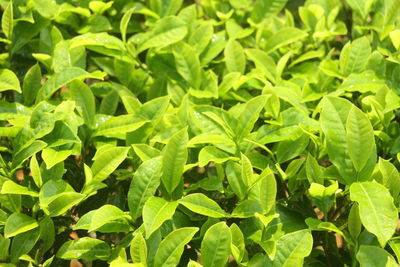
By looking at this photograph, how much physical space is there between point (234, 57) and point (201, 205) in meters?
0.83

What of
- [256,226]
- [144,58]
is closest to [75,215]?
[256,226]

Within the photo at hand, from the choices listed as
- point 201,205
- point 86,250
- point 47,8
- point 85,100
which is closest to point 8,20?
point 47,8

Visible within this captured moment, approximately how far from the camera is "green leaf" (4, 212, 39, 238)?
1.86m

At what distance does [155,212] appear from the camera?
1.84 metres

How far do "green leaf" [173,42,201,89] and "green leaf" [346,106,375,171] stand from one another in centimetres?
75

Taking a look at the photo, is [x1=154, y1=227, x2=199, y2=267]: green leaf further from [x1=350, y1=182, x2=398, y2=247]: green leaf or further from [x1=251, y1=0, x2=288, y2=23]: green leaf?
[x1=251, y1=0, x2=288, y2=23]: green leaf

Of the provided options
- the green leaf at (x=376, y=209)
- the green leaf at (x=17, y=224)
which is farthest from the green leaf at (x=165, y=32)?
the green leaf at (x=376, y=209)

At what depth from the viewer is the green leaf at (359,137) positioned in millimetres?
1858

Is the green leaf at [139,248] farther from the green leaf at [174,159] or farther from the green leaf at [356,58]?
the green leaf at [356,58]

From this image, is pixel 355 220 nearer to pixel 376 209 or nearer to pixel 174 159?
pixel 376 209

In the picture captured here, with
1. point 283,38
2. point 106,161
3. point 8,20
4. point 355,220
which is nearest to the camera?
point 355,220

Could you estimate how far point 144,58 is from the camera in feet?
9.04

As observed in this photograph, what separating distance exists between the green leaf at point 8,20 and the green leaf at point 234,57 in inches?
34.7

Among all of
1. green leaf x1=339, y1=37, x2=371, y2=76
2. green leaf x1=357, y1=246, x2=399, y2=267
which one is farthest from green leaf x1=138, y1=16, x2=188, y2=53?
green leaf x1=357, y1=246, x2=399, y2=267
